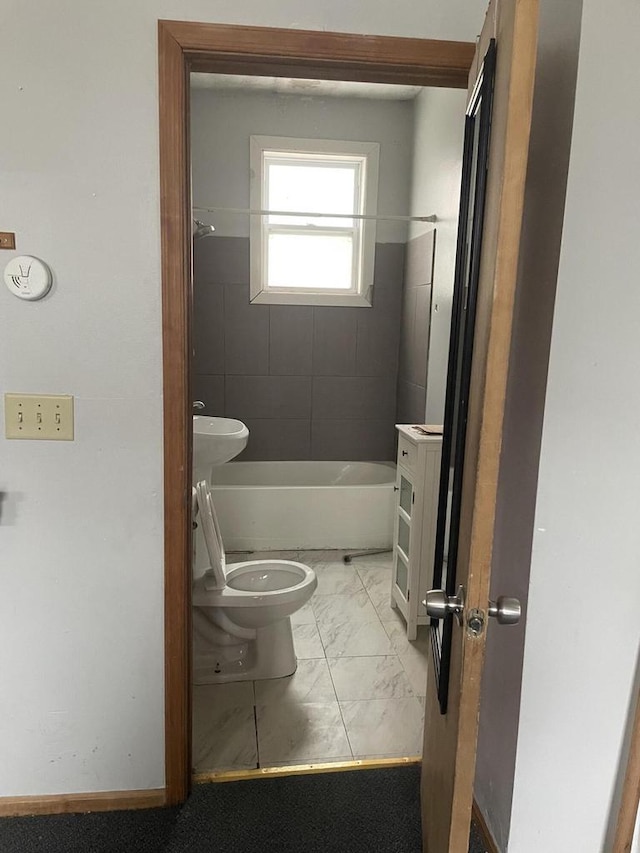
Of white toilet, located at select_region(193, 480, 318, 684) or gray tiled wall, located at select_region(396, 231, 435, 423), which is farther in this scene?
gray tiled wall, located at select_region(396, 231, 435, 423)

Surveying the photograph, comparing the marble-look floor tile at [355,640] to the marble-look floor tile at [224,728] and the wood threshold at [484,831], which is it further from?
the wood threshold at [484,831]

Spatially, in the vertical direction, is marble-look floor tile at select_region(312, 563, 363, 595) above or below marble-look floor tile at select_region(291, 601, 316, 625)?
above

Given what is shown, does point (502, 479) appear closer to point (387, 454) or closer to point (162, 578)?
point (162, 578)

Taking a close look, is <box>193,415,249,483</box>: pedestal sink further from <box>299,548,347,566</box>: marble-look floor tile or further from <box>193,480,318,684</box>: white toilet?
<box>299,548,347,566</box>: marble-look floor tile

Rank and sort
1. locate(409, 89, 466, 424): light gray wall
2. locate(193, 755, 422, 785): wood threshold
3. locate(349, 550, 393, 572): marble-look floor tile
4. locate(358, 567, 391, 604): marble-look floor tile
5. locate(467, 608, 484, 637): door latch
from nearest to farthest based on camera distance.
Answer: locate(467, 608, 484, 637): door latch < locate(193, 755, 422, 785): wood threshold < locate(409, 89, 466, 424): light gray wall < locate(358, 567, 391, 604): marble-look floor tile < locate(349, 550, 393, 572): marble-look floor tile

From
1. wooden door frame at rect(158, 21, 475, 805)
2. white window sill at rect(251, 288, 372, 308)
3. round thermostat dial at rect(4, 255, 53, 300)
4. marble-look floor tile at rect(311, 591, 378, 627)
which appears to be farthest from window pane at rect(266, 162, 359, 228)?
round thermostat dial at rect(4, 255, 53, 300)

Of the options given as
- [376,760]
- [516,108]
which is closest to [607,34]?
[516,108]

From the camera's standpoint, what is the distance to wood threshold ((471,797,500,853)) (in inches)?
63.0

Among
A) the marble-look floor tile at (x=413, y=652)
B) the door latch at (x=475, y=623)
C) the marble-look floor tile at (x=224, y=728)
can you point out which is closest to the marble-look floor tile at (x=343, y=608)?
the marble-look floor tile at (x=413, y=652)

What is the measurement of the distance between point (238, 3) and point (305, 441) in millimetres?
2973

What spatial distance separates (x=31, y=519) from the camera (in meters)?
1.61

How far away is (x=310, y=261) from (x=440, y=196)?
3.41 ft

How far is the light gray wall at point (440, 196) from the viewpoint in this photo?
305 cm

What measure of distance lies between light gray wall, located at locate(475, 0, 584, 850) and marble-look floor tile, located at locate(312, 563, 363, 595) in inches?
61.5
